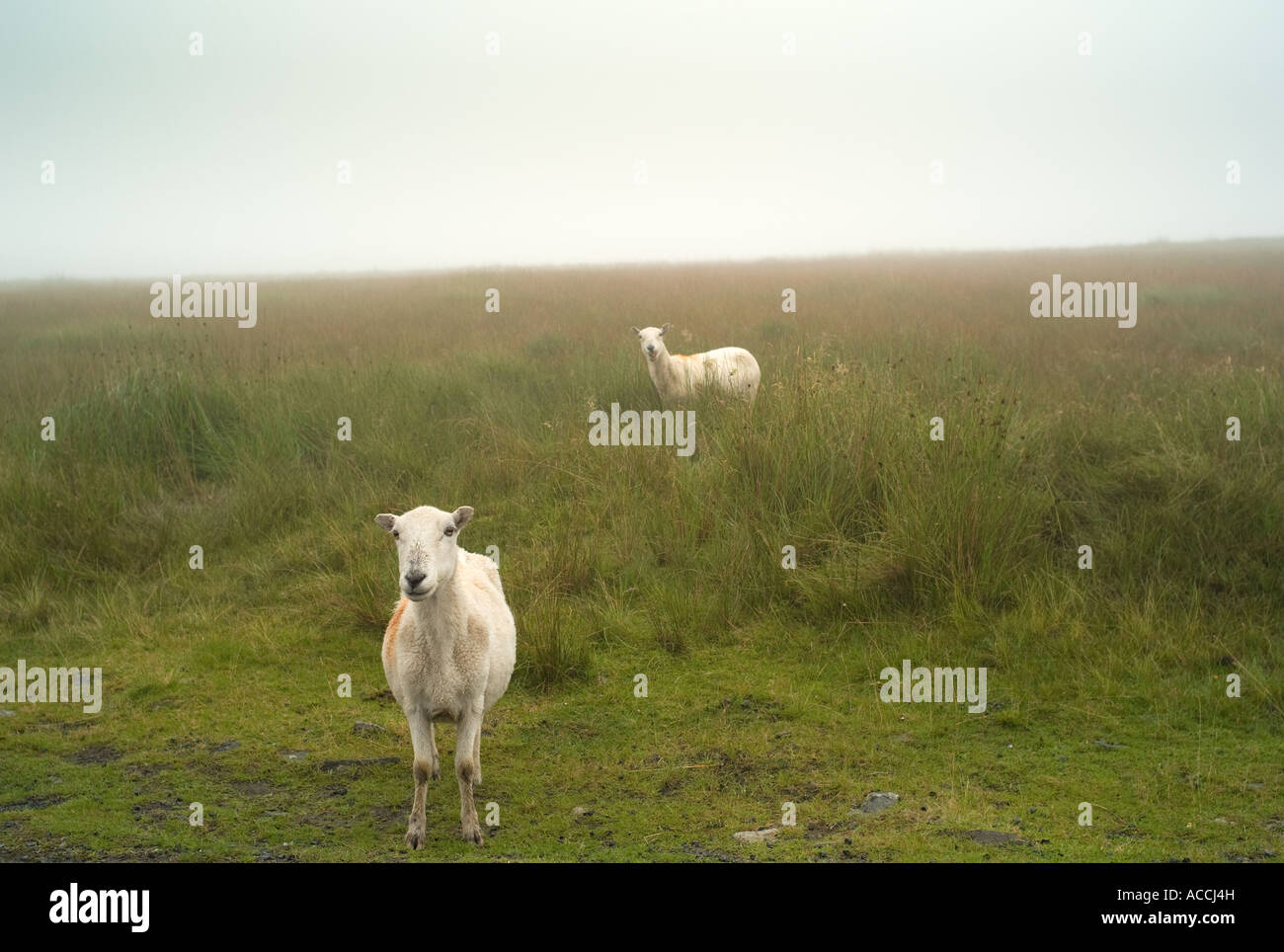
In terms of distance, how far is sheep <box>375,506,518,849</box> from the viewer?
558 cm

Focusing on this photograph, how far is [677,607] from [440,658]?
→ 11.3 feet

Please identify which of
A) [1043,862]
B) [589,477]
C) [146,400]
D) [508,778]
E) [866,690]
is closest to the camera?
[1043,862]

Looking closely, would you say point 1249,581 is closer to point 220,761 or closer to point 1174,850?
point 1174,850

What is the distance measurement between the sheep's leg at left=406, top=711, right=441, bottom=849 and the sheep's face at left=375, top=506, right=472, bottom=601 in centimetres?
65

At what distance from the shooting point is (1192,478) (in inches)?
372

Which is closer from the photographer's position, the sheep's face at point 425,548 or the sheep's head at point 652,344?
the sheep's face at point 425,548

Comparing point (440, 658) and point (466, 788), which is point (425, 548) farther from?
point (466, 788)

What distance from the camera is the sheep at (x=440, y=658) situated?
5.58 m

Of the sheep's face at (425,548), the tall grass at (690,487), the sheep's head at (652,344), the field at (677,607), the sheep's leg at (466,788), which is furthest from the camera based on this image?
the sheep's head at (652,344)

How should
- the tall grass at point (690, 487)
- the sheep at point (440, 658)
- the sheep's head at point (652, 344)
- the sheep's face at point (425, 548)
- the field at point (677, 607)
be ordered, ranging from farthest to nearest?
the sheep's head at point (652, 344), the tall grass at point (690, 487), the field at point (677, 607), the sheep at point (440, 658), the sheep's face at point (425, 548)

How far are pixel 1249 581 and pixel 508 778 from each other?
5.84 metres

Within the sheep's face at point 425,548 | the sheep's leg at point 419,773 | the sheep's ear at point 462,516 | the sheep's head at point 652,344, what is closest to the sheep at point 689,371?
the sheep's head at point 652,344

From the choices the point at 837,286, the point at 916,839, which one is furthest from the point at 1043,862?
the point at 837,286

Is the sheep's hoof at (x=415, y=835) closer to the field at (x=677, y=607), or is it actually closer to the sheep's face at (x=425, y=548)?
the field at (x=677, y=607)
